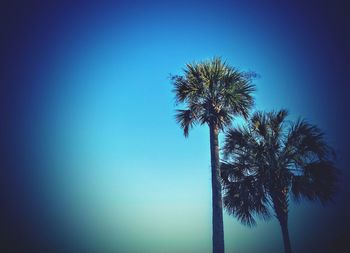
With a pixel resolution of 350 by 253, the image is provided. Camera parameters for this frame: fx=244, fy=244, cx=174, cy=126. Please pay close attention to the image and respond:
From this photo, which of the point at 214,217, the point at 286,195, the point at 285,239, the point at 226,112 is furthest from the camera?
the point at 226,112

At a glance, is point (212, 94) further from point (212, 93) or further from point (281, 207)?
point (281, 207)

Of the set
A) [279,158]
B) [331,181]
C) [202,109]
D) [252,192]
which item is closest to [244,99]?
[202,109]

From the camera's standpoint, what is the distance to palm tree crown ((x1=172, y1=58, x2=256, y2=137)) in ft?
41.3

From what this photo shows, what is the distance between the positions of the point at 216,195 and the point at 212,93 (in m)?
5.24

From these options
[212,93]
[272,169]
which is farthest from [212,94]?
[272,169]

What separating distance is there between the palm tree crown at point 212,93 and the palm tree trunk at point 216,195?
1.02 m

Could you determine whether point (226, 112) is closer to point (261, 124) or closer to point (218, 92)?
point (218, 92)

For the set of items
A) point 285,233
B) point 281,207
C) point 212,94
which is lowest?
point 285,233

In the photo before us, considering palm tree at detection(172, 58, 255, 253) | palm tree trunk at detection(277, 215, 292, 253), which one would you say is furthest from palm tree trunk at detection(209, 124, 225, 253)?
palm tree trunk at detection(277, 215, 292, 253)

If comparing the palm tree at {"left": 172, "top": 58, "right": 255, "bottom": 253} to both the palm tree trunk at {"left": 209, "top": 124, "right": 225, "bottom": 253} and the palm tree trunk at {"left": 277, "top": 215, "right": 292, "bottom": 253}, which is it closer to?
the palm tree trunk at {"left": 209, "top": 124, "right": 225, "bottom": 253}

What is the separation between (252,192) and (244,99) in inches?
188

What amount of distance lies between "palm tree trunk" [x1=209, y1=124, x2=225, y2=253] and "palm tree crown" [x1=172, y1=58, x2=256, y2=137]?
1022 mm

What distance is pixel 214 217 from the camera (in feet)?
32.1

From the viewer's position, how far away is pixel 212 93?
12.7 m
